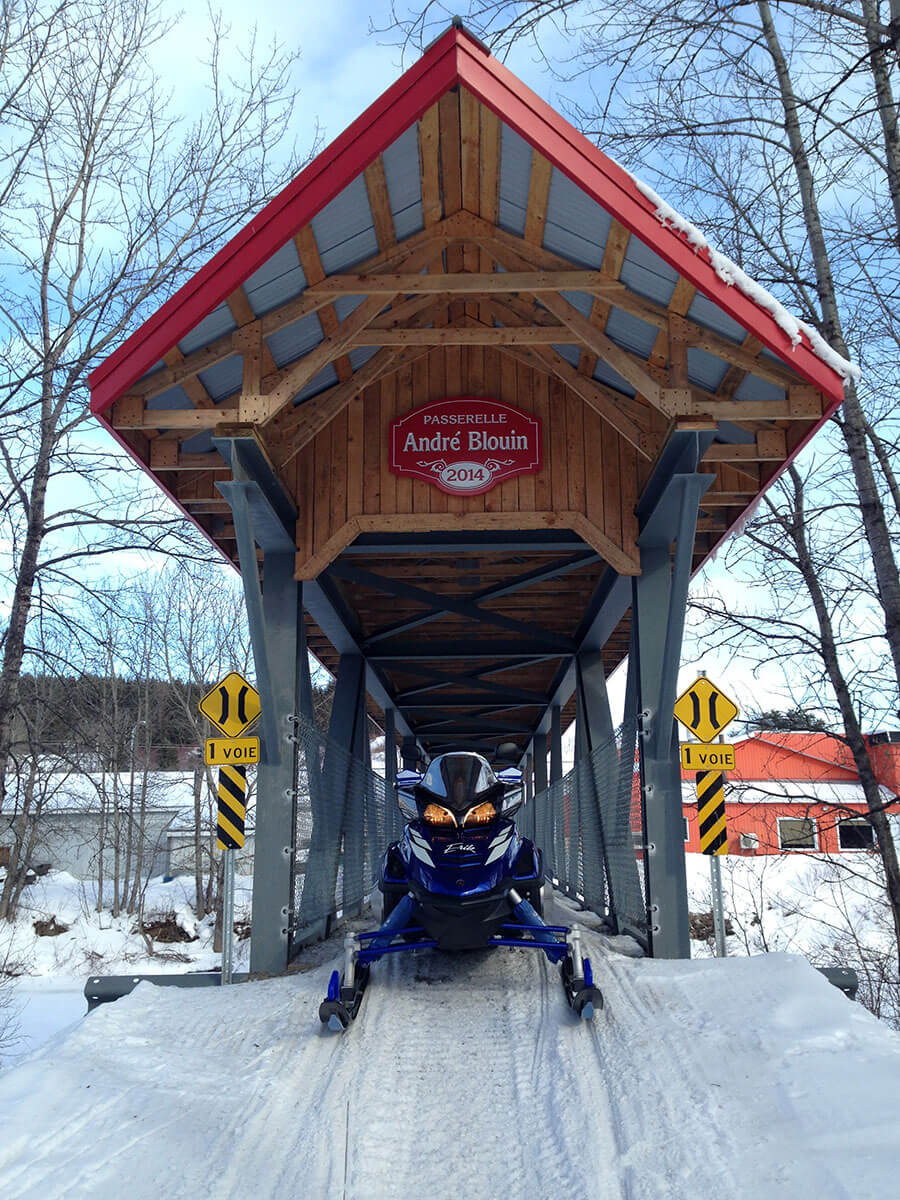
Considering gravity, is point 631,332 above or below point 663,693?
above

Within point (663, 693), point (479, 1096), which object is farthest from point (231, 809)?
point (479, 1096)

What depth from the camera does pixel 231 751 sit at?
7785 mm


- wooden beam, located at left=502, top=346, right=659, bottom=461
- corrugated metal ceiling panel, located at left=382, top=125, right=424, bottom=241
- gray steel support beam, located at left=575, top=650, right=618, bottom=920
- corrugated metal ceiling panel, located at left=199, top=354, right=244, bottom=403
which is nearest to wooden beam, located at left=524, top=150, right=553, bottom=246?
corrugated metal ceiling panel, located at left=382, top=125, right=424, bottom=241

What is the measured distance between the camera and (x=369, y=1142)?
4000mm

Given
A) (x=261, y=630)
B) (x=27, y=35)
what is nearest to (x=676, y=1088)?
(x=261, y=630)

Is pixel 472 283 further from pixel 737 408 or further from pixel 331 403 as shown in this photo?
pixel 737 408

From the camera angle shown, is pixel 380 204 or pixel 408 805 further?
pixel 380 204

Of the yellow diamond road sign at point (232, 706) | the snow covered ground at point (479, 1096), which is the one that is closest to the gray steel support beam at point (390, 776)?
the yellow diamond road sign at point (232, 706)

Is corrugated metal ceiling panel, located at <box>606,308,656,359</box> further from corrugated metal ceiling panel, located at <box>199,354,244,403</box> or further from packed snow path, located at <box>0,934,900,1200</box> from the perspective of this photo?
packed snow path, located at <box>0,934,900,1200</box>

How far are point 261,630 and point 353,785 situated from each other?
3.56 m

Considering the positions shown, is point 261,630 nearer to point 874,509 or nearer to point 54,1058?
point 54,1058

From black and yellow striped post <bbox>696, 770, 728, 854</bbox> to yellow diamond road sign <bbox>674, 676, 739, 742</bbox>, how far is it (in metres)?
0.35

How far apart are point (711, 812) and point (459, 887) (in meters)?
3.38

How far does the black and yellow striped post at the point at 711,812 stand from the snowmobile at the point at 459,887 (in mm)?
2350
